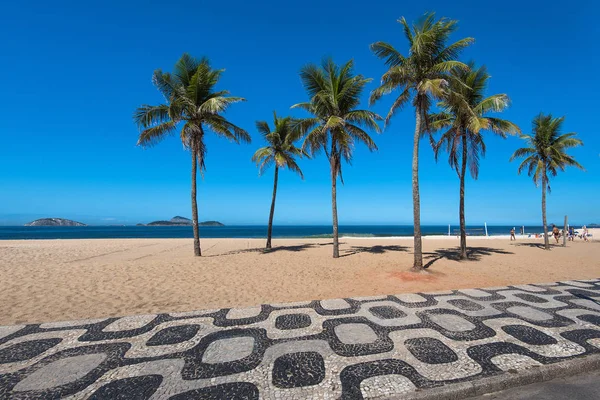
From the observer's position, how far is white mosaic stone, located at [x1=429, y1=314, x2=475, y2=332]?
4480mm

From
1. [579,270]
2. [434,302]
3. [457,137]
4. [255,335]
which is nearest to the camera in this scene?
[255,335]

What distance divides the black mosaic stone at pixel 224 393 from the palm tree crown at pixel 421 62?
373 inches

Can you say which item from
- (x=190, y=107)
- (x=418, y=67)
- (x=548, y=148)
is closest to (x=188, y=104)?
(x=190, y=107)

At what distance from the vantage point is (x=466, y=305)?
572cm

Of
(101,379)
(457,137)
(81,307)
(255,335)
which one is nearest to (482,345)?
(255,335)

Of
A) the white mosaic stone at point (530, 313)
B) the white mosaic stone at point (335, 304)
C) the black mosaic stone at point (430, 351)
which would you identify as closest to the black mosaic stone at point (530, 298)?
the white mosaic stone at point (530, 313)

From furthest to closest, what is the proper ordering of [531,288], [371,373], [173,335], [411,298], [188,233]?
[188,233]
[531,288]
[411,298]
[173,335]
[371,373]

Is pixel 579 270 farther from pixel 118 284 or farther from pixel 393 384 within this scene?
pixel 118 284

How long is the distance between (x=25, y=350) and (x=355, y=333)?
5.10 meters

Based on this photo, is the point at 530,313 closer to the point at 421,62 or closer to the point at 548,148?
the point at 421,62

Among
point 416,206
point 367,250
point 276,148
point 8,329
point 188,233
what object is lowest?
point 188,233

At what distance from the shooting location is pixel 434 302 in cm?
593

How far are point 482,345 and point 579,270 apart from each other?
11599 millimetres

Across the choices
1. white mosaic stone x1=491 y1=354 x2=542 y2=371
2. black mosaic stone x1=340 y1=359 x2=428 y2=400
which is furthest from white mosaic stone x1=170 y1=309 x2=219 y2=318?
white mosaic stone x1=491 y1=354 x2=542 y2=371
